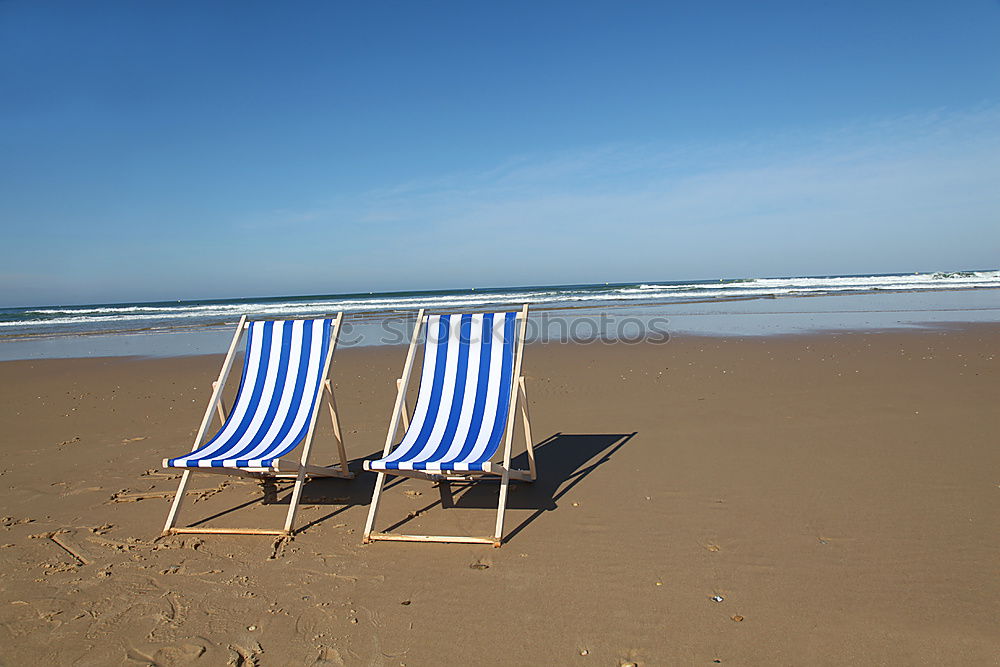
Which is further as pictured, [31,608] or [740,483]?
[740,483]

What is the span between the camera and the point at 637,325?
15820 millimetres

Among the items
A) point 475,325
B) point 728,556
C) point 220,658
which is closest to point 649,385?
point 475,325

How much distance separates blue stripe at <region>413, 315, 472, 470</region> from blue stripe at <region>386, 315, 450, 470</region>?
0.31ft

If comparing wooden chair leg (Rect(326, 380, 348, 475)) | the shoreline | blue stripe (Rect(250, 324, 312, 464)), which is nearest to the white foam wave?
the shoreline

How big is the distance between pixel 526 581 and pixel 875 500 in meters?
2.09

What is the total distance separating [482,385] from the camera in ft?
13.8

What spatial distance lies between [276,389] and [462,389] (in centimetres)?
125

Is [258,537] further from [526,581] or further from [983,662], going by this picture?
[983,662]

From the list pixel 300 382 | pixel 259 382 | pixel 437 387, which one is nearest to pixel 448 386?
pixel 437 387

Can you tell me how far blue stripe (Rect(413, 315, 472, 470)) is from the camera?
383 cm

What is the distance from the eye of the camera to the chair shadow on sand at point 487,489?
3955 mm

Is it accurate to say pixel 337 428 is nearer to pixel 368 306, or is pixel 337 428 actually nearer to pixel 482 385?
pixel 482 385

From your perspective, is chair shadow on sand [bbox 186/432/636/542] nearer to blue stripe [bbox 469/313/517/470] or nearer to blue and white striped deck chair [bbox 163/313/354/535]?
blue and white striped deck chair [bbox 163/313/354/535]

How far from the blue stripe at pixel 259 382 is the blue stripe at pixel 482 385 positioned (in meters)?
1.45
